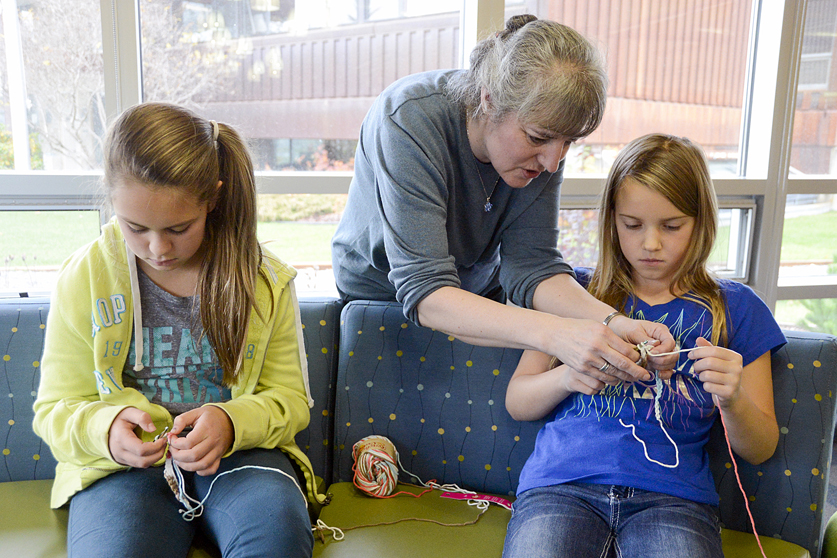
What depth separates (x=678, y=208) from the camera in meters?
1.26

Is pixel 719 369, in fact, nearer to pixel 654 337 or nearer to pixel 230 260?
pixel 654 337

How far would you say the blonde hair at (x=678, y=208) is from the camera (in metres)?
1.26

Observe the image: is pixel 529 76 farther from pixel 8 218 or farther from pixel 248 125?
pixel 8 218

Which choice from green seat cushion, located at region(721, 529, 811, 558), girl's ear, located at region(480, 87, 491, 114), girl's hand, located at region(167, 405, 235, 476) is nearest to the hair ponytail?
girl's hand, located at region(167, 405, 235, 476)

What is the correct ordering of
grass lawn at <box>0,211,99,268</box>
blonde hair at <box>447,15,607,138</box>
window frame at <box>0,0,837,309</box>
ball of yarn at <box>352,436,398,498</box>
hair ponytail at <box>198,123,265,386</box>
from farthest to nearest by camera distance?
window frame at <box>0,0,837,309</box> < grass lawn at <box>0,211,99,268</box> < ball of yarn at <box>352,436,398,498</box> < hair ponytail at <box>198,123,265,386</box> < blonde hair at <box>447,15,607,138</box>

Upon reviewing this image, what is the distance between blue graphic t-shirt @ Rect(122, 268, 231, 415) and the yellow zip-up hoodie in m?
0.03

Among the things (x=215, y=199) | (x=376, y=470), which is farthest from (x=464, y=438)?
(x=215, y=199)

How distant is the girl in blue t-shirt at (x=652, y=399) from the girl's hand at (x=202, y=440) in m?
0.53

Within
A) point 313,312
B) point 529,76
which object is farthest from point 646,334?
point 313,312

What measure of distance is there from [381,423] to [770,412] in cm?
80

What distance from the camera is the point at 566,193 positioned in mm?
2264

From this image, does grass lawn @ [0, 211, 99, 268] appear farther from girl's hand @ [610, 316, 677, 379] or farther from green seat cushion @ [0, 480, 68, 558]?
girl's hand @ [610, 316, 677, 379]

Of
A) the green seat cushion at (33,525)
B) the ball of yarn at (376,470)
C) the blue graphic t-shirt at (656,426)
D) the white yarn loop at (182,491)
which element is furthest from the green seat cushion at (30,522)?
the blue graphic t-shirt at (656,426)

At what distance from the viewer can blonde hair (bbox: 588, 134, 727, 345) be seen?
1262 millimetres
